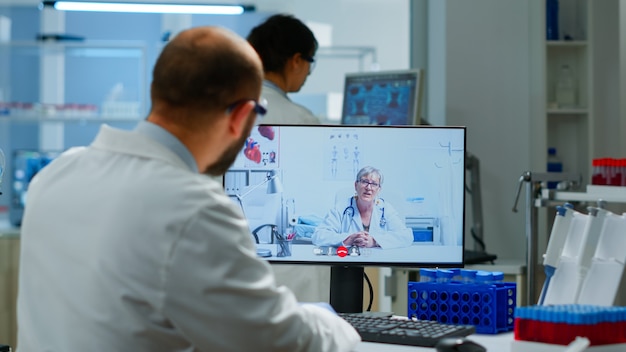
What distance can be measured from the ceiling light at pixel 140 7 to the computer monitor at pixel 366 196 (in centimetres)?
390

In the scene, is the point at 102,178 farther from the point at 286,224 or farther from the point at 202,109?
the point at 286,224

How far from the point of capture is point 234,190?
2143mm

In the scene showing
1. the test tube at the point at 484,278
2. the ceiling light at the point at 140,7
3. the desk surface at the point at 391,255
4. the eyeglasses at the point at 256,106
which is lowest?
the test tube at the point at 484,278

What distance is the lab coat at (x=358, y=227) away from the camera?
209 centimetres

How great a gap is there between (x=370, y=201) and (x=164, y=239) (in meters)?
0.88

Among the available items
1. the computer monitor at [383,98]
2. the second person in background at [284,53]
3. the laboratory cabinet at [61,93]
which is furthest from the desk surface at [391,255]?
the laboratory cabinet at [61,93]

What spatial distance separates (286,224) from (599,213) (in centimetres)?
69

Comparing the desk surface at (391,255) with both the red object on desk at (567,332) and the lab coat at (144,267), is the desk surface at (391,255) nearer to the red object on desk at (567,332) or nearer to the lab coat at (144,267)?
the red object on desk at (567,332)

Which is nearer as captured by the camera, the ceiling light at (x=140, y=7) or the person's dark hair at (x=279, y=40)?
the person's dark hair at (x=279, y=40)

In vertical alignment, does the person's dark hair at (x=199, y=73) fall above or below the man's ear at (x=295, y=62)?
below

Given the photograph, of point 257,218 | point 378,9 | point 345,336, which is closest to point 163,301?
point 345,336

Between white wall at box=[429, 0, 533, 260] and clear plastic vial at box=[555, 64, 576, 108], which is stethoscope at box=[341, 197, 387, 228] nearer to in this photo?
white wall at box=[429, 0, 533, 260]

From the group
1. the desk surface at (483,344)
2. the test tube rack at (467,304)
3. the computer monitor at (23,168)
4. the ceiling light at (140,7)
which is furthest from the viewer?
the ceiling light at (140,7)

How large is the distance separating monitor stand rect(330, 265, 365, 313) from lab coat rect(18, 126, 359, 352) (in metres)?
0.70
